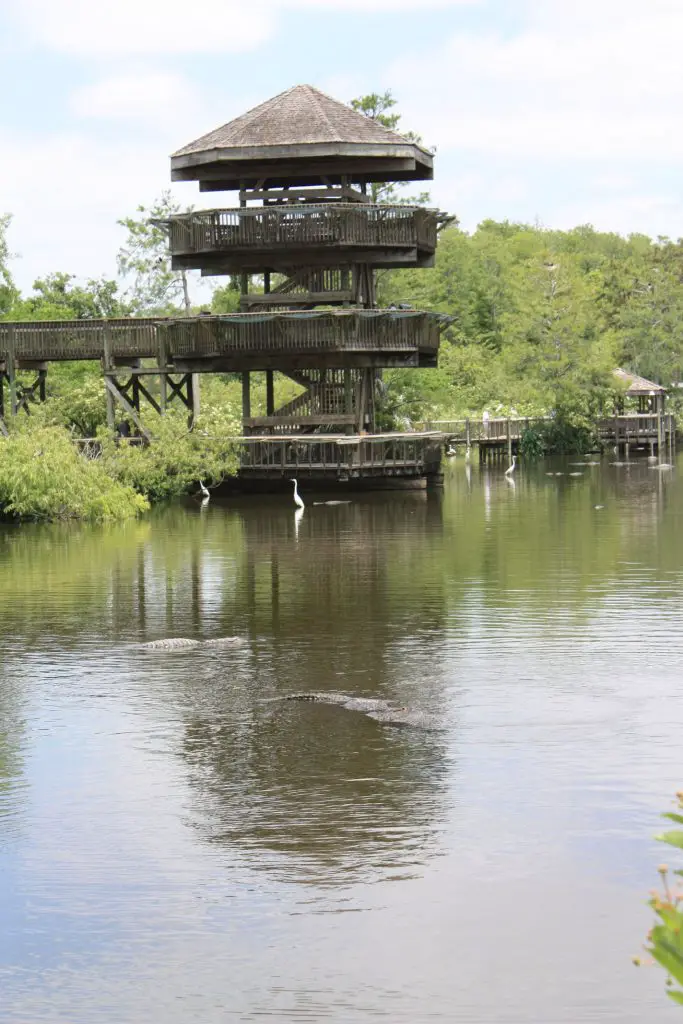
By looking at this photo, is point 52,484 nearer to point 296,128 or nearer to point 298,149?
point 298,149

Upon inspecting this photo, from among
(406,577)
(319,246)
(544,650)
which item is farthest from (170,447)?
(544,650)

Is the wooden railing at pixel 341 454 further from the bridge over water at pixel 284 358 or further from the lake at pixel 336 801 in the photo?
the lake at pixel 336 801

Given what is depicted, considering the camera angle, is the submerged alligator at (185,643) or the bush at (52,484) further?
the bush at (52,484)

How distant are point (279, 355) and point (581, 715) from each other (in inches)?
1465

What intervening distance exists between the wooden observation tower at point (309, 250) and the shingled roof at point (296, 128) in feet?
0.23

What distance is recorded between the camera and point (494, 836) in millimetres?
11438

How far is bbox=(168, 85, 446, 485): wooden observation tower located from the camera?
50.3 metres

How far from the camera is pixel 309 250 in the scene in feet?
166

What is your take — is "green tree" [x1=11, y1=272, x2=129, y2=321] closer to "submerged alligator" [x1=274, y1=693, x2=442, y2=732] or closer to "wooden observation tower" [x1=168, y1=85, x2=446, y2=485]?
"wooden observation tower" [x1=168, y1=85, x2=446, y2=485]

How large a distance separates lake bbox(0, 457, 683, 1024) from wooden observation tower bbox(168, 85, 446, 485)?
2622 cm

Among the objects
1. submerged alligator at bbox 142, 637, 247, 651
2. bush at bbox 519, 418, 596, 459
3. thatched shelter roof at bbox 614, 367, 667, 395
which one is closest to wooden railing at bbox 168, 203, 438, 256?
bush at bbox 519, 418, 596, 459

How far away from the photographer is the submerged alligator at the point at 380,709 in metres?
14.9

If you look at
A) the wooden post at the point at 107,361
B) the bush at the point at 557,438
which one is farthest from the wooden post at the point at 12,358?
the bush at the point at 557,438

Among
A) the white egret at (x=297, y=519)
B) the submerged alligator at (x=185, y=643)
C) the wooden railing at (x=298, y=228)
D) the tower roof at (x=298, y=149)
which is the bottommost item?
the submerged alligator at (x=185, y=643)
